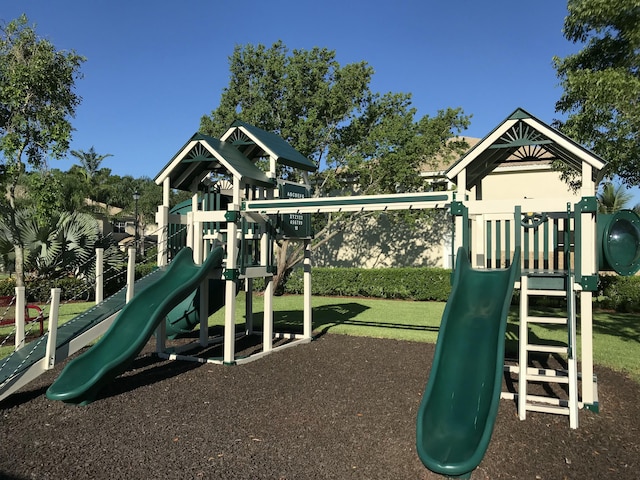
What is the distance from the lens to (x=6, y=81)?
493 inches

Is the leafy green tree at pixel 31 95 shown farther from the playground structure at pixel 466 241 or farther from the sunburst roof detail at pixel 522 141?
the sunburst roof detail at pixel 522 141

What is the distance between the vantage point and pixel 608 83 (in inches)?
410

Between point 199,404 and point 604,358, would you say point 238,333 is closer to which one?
point 199,404

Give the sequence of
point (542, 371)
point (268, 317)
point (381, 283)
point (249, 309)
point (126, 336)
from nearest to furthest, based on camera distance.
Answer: point (126, 336)
point (542, 371)
point (268, 317)
point (249, 309)
point (381, 283)

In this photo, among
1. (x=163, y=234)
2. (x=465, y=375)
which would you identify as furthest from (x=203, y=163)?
(x=465, y=375)

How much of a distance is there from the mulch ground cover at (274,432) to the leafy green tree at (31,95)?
25.1ft

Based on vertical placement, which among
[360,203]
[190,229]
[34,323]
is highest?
[360,203]

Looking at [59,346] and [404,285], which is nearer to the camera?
[59,346]

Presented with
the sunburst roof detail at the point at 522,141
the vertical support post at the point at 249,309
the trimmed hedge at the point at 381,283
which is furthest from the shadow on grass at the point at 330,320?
the sunburst roof detail at the point at 522,141

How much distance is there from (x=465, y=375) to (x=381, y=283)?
15310 mm

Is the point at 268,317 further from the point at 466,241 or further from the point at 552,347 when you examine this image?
the point at 552,347

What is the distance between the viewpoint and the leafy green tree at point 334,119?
18219 millimetres

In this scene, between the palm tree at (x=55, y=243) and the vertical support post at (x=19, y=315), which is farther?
the palm tree at (x=55, y=243)

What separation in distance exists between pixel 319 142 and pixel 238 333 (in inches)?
378
